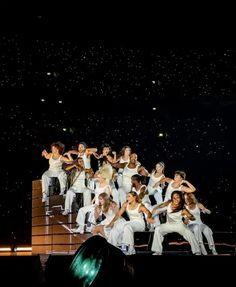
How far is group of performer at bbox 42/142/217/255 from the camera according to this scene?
6.82 metres

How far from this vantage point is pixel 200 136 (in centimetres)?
1178

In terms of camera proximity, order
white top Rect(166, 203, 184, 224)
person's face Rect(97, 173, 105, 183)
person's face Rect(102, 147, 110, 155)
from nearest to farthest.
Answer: white top Rect(166, 203, 184, 224) < person's face Rect(97, 173, 105, 183) < person's face Rect(102, 147, 110, 155)

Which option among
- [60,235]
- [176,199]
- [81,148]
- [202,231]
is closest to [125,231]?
[176,199]

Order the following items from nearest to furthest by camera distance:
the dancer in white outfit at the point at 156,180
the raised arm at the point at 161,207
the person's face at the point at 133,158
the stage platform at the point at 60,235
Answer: the raised arm at the point at 161,207
the stage platform at the point at 60,235
the dancer in white outfit at the point at 156,180
the person's face at the point at 133,158

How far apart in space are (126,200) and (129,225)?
64cm

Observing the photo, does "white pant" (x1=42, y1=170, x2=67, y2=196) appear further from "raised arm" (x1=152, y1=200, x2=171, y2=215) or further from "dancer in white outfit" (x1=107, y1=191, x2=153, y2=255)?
"raised arm" (x1=152, y1=200, x2=171, y2=215)

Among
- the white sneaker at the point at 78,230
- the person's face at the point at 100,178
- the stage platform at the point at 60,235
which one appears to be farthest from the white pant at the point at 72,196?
the person's face at the point at 100,178

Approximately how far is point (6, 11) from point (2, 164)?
7.26 meters

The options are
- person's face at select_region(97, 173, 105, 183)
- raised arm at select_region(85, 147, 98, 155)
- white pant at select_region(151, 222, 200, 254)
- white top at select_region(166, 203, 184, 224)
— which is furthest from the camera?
raised arm at select_region(85, 147, 98, 155)

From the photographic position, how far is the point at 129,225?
6.99m

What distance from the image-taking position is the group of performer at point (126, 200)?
682cm

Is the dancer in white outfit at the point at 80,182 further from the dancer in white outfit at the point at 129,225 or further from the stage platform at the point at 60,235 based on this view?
the dancer in white outfit at the point at 129,225

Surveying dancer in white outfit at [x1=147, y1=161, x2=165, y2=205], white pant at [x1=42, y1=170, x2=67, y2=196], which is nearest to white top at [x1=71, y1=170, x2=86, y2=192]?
white pant at [x1=42, y1=170, x2=67, y2=196]

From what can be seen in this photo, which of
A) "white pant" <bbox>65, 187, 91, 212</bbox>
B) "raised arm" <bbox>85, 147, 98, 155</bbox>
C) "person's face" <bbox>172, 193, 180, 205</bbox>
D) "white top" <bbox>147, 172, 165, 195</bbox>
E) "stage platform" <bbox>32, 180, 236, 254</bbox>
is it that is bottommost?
"stage platform" <bbox>32, 180, 236, 254</bbox>
